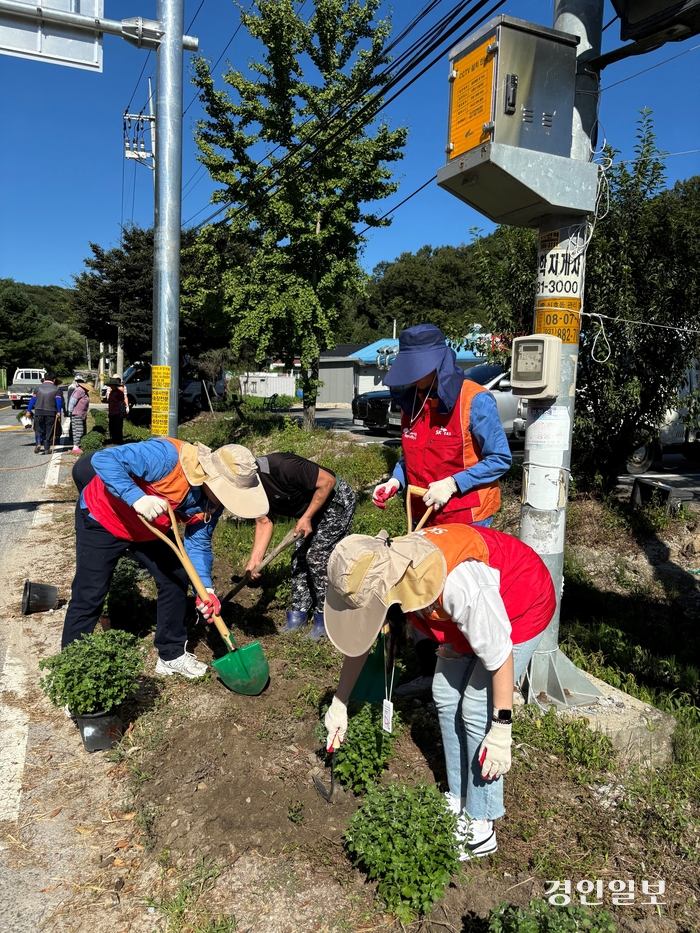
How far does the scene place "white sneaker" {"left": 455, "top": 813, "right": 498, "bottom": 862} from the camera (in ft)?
8.08

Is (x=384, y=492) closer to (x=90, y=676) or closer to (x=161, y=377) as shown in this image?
(x=90, y=676)

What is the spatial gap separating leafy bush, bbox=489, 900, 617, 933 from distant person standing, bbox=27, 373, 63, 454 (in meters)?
13.7

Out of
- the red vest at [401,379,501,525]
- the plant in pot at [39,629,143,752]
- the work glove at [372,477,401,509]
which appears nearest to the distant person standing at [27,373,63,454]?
the plant in pot at [39,629,143,752]

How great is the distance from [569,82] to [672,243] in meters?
3.02

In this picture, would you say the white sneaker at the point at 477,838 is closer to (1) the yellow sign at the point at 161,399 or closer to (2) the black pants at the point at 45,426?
(1) the yellow sign at the point at 161,399

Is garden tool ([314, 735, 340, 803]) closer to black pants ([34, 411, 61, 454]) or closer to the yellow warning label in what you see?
the yellow warning label

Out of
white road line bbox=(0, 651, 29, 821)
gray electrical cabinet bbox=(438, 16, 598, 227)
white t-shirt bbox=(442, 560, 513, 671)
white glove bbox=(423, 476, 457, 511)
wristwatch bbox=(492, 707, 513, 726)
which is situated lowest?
white road line bbox=(0, 651, 29, 821)

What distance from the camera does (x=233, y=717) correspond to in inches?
140

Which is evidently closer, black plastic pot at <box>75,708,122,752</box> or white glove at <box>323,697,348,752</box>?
white glove at <box>323,697,348,752</box>

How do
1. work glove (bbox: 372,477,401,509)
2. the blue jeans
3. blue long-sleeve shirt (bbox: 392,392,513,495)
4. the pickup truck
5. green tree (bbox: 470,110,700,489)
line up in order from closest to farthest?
the blue jeans → blue long-sleeve shirt (bbox: 392,392,513,495) → work glove (bbox: 372,477,401,509) → green tree (bbox: 470,110,700,489) → the pickup truck

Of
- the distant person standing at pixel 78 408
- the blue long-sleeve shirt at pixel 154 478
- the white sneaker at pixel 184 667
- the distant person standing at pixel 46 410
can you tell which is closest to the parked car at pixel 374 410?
the distant person standing at pixel 78 408

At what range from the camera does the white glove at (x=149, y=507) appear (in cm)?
330

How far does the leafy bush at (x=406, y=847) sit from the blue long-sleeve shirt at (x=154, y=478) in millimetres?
1871

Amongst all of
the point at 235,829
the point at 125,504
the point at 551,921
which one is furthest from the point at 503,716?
the point at 125,504
